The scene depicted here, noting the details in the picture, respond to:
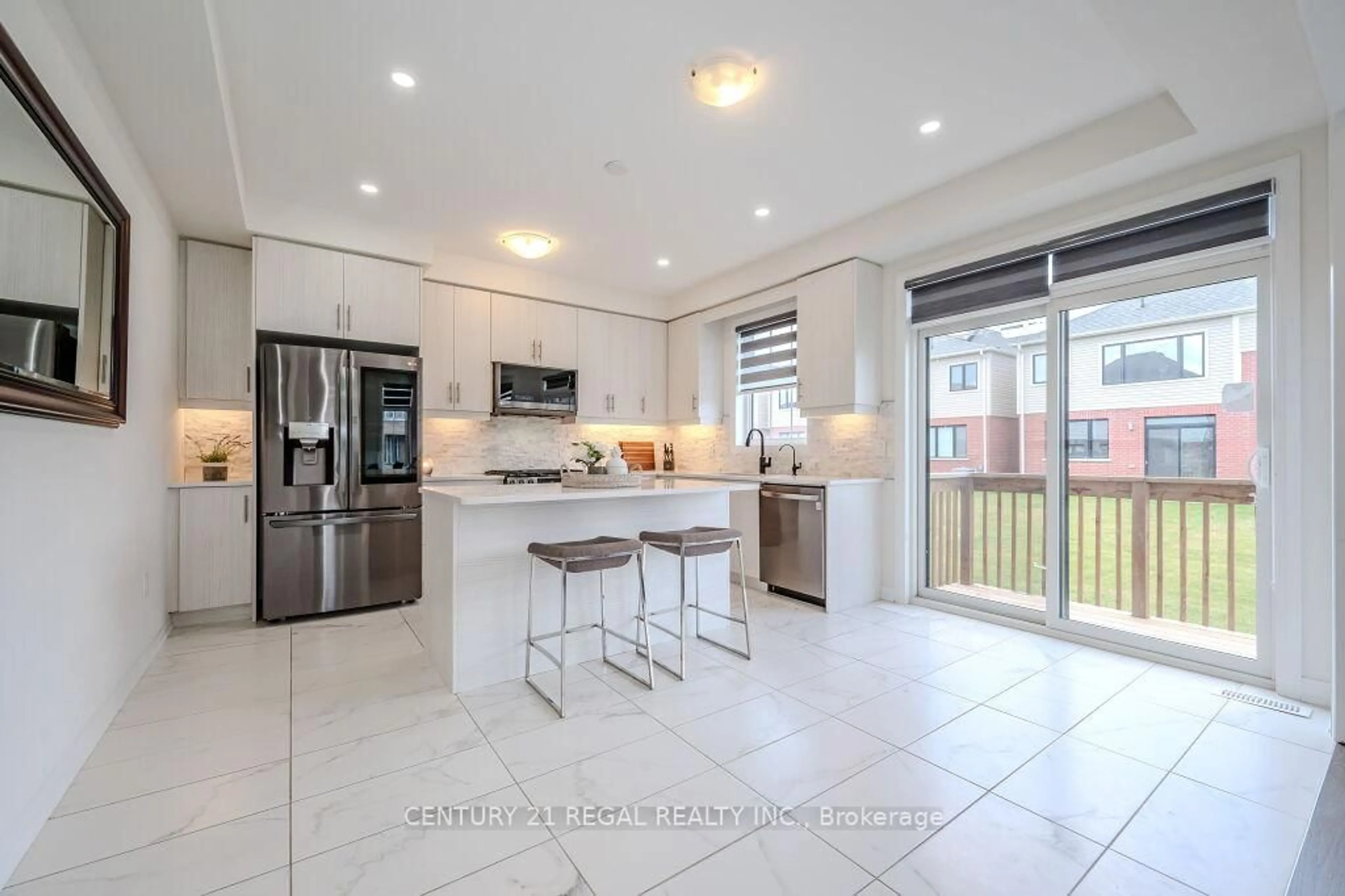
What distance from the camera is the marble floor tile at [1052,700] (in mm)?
2375

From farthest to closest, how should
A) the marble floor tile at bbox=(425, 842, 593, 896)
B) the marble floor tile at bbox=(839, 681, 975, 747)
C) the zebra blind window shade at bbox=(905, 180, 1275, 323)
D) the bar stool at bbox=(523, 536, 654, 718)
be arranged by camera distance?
the zebra blind window shade at bbox=(905, 180, 1275, 323)
the bar stool at bbox=(523, 536, 654, 718)
the marble floor tile at bbox=(839, 681, 975, 747)
the marble floor tile at bbox=(425, 842, 593, 896)

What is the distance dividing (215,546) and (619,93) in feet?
12.0

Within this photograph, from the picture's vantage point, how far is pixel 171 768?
2000 millimetres

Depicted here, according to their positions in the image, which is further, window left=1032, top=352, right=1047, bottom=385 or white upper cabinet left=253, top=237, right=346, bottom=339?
white upper cabinet left=253, top=237, right=346, bottom=339

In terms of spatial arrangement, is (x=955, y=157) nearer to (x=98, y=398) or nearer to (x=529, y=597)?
(x=529, y=597)

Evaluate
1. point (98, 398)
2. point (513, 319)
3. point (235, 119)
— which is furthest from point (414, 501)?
point (235, 119)

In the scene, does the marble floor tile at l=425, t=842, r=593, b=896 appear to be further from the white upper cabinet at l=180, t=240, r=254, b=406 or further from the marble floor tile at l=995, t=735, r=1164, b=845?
the white upper cabinet at l=180, t=240, r=254, b=406

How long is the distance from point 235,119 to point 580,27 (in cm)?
190

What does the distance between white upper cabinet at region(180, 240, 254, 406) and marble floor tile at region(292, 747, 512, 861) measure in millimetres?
2926

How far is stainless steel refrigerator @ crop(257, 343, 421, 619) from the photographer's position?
369cm

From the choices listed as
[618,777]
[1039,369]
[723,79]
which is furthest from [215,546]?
[1039,369]

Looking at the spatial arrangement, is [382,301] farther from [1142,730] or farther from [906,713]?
[1142,730]

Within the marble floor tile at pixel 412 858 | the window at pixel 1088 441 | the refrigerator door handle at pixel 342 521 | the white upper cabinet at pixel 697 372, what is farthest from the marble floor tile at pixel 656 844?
the white upper cabinet at pixel 697 372

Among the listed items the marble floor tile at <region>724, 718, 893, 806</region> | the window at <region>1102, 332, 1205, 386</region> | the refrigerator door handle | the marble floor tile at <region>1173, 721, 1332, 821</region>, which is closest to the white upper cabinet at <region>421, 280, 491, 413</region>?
the refrigerator door handle
